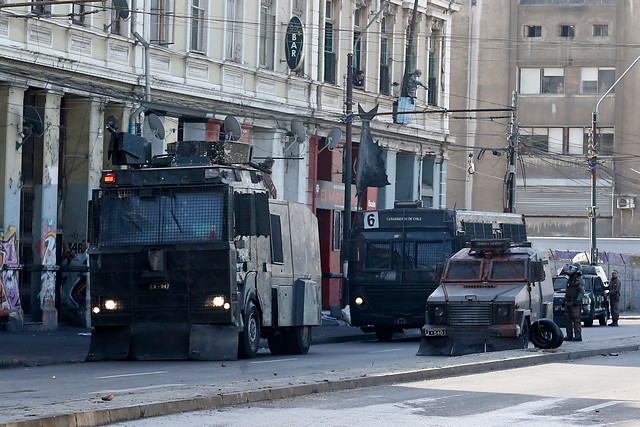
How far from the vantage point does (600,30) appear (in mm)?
67812

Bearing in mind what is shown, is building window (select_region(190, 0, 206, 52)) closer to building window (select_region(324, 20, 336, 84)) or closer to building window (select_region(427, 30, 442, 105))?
building window (select_region(324, 20, 336, 84))

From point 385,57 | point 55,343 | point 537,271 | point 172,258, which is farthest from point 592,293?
point 172,258

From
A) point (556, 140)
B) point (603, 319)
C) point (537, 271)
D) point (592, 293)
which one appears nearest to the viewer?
point (537, 271)

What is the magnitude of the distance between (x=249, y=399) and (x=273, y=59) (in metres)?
26.1

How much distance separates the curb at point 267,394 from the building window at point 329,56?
2197 cm

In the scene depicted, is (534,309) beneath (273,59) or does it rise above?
beneath

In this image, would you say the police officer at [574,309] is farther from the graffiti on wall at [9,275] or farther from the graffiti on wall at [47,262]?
the graffiti on wall at [9,275]

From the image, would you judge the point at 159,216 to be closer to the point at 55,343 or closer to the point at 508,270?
the point at 55,343

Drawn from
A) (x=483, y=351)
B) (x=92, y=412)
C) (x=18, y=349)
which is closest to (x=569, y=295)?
(x=483, y=351)

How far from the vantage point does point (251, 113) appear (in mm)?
37812

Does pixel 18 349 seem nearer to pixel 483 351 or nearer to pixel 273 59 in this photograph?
pixel 483 351

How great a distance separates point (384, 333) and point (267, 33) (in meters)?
12.0

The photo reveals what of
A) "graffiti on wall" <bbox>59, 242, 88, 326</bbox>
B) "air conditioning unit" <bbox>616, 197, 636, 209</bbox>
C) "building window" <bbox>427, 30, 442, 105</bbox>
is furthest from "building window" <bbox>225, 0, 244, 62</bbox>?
"air conditioning unit" <bbox>616, 197, 636, 209</bbox>

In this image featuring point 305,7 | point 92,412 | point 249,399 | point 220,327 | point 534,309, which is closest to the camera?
point 92,412
